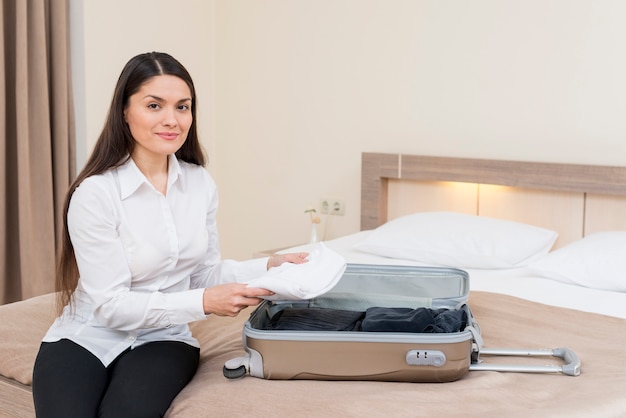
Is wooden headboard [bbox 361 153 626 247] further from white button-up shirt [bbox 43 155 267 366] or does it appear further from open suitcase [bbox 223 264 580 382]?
white button-up shirt [bbox 43 155 267 366]

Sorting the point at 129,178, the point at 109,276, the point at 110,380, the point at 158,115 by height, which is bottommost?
the point at 110,380

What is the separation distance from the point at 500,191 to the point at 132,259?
1.96 metres

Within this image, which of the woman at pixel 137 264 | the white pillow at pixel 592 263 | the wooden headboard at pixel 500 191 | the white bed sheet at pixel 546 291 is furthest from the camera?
the wooden headboard at pixel 500 191

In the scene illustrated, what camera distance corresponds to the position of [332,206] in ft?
12.7

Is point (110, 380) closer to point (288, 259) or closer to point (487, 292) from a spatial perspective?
point (288, 259)

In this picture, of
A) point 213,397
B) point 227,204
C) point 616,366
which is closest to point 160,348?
point 213,397

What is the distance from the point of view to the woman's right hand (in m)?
1.57

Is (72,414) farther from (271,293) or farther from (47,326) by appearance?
(47,326)

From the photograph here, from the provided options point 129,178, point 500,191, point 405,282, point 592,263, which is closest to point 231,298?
point 129,178

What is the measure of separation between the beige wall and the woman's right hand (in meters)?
1.96

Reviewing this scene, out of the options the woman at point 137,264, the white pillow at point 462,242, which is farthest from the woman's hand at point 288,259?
the white pillow at point 462,242

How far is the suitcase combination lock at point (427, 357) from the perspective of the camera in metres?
1.53

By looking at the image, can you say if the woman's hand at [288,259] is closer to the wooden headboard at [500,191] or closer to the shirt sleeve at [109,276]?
the shirt sleeve at [109,276]

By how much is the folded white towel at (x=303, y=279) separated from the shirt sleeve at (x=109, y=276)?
0.57 ft
